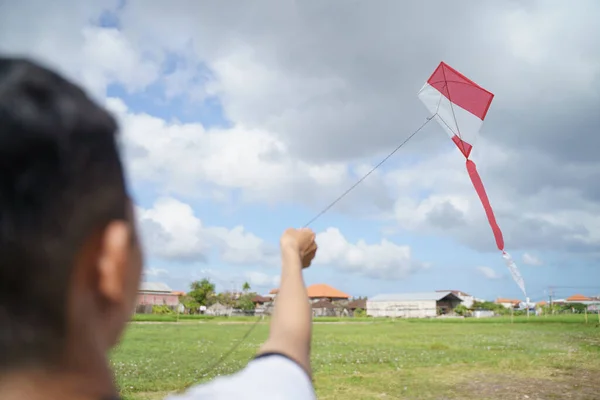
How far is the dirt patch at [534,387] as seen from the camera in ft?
26.2

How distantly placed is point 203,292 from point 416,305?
128ft

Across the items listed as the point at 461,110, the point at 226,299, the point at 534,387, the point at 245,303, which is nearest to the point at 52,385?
the point at 461,110

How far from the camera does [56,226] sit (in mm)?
479

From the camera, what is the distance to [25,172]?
18.5 inches

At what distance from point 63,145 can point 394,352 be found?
14.8 m

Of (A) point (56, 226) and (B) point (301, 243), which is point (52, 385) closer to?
(A) point (56, 226)

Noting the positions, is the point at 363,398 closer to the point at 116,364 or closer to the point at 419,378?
the point at 419,378

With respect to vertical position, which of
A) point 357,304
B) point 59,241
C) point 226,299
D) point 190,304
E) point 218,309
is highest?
point 59,241

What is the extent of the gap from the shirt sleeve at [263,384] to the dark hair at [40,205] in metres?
0.26

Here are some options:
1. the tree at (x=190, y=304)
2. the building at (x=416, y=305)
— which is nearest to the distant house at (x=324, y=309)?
the building at (x=416, y=305)

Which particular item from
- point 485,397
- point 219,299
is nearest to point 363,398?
point 485,397

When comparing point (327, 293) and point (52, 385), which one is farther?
point (327, 293)

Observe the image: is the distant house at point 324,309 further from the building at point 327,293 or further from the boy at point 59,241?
the boy at point 59,241

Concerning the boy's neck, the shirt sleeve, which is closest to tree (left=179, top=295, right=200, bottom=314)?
the shirt sleeve
